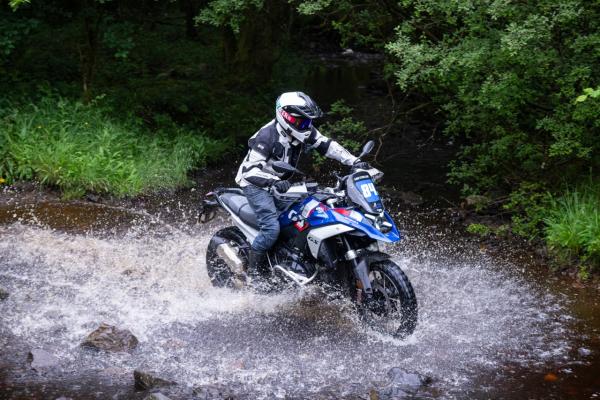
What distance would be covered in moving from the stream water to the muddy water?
0.06 ft

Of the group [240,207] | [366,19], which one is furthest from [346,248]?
[366,19]

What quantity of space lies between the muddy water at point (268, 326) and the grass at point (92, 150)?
4.63 ft

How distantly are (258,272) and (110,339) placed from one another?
5.79 feet

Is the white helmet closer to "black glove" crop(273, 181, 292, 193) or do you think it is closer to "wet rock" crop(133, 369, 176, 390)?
"black glove" crop(273, 181, 292, 193)

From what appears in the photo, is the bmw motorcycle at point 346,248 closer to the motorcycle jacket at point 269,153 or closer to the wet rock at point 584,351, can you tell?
the motorcycle jacket at point 269,153

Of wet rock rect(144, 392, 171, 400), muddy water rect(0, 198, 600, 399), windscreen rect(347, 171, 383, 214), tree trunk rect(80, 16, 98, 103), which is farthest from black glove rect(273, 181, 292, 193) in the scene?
tree trunk rect(80, 16, 98, 103)

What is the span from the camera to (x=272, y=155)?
7.55m

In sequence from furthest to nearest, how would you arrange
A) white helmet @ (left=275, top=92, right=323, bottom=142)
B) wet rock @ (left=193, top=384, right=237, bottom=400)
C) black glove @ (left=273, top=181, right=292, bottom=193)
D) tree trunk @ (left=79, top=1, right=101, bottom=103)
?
tree trunk @ (left=79, top=1, right=101, bottom=103) < white helmet @ (left=275, top=92, right=323, bottom=142) < black glove @ (left=273, top=181, right=292, bottom=193) < wet rock @ (left=193, top=384, right=237, bottom=400)

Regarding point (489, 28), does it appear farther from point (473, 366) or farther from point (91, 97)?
point (91, 97)

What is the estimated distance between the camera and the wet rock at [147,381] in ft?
19.3

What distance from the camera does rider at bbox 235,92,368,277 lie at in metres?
7.35

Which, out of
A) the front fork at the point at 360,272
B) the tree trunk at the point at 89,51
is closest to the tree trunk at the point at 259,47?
the tree trunk at the point at 89,51

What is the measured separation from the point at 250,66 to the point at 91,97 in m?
4.33

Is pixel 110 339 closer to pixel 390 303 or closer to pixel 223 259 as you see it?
pixel 223 259
